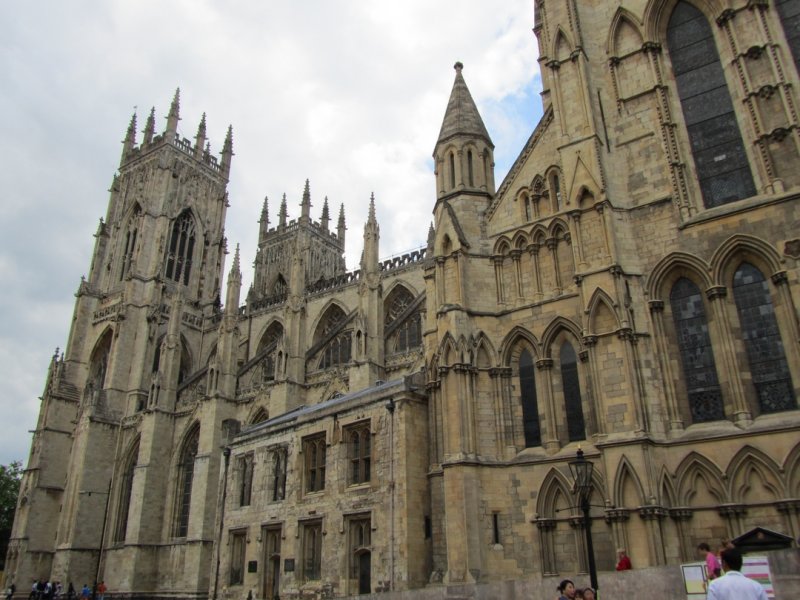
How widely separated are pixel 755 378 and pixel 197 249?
49692 mm

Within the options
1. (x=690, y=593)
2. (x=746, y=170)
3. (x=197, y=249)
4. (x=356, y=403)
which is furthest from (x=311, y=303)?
(x=690, y=593)

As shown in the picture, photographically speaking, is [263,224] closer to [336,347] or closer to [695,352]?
[336,347]

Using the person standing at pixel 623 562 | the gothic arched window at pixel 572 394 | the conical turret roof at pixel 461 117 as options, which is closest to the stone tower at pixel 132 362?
the conical turret roof at pixel 461 117

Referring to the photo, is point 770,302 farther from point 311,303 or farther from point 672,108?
point 311,303

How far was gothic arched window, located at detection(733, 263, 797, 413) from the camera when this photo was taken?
13016 mm

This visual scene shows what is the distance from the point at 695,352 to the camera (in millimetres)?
14094

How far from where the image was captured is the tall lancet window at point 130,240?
53531 millimetres

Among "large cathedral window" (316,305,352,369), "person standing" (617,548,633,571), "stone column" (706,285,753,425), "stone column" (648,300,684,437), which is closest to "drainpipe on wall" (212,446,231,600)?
"person standing" (617,548,633,571)

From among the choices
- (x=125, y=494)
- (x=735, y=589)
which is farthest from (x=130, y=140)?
(x=735, y=589)

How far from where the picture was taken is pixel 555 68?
17359mm

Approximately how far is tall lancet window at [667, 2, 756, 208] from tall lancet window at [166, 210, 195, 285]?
44.3 metres

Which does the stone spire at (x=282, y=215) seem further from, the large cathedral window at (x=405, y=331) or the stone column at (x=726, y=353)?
the stone column at (x=726, y=353)

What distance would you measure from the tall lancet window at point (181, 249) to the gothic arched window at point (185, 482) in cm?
1699

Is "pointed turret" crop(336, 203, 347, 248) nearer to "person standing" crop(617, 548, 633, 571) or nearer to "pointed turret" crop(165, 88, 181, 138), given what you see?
"pointed turret" crop(165, 88, 181, 138)
